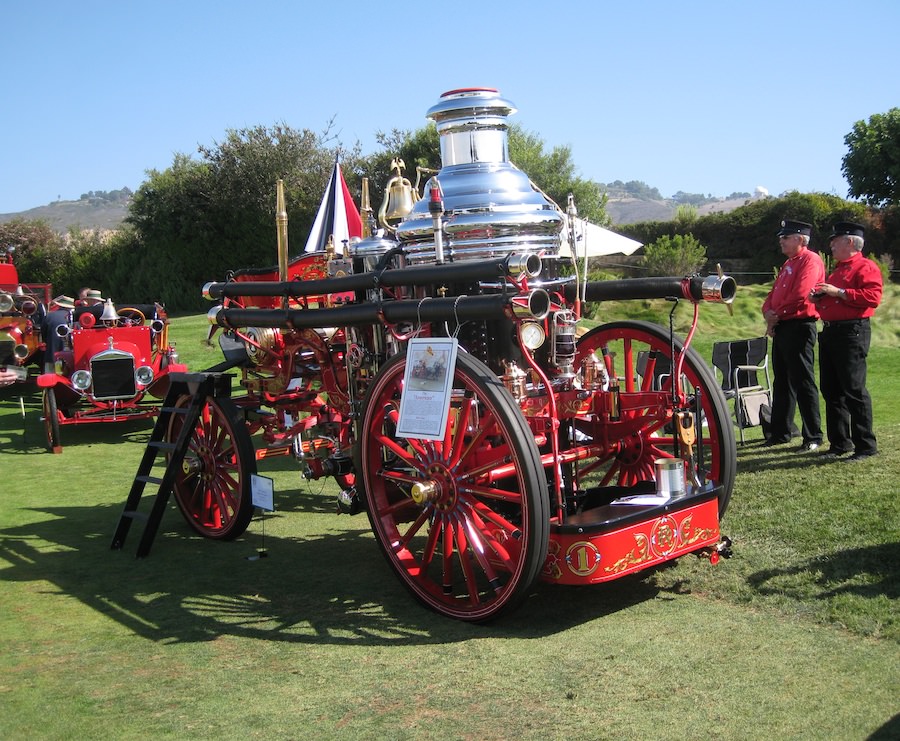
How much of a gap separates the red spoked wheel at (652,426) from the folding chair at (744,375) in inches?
95.0

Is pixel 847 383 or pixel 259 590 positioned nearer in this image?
pixel 259 590

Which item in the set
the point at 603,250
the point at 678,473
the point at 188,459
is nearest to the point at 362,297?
the point at 188,459

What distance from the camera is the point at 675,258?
65.4 feet

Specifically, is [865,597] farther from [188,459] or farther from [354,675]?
[188,459]

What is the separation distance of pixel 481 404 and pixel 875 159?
102ft

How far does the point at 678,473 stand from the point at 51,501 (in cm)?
516

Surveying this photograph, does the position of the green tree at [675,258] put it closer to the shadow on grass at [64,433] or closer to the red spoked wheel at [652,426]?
the shadow on grass at [64,433]

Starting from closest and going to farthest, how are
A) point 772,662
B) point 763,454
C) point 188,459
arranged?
point 772,662
point 188,459
point 763,454

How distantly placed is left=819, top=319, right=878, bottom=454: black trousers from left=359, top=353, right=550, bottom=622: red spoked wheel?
311 cm

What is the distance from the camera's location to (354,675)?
12.1ft

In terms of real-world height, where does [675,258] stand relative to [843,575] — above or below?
above

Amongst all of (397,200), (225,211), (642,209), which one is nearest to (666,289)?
(397,200)

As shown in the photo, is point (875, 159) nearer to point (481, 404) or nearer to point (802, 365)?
point (802, 365)

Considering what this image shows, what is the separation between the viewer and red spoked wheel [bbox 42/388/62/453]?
9.26 meters
